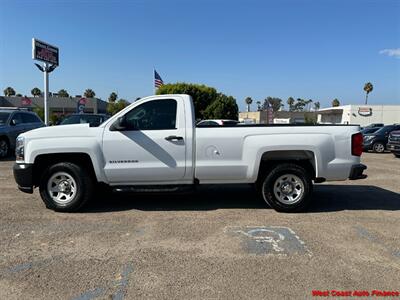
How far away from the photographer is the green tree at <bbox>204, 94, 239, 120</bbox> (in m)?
55.9

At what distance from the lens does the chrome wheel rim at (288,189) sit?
609cm

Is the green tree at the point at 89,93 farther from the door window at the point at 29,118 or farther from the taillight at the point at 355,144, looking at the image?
the taillight at the point at 355,144

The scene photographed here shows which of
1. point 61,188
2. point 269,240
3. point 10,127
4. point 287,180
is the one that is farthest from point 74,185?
point 10,127

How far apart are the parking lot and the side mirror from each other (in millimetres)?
1451

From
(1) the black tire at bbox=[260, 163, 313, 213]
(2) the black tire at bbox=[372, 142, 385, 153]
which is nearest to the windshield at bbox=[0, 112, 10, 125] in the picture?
(1) the black tire at bbox=[260, 163, 313, 213]

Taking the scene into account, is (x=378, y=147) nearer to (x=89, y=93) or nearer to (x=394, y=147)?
(x=394, y=147)

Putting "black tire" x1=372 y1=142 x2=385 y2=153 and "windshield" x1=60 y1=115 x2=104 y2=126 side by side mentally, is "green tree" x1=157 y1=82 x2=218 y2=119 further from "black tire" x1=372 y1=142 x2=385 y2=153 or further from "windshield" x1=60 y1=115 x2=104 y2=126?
"windshield" x1=60 y1=115 x2=104 y2=126

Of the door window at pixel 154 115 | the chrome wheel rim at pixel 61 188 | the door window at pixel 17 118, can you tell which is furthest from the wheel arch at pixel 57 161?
the door window at pixel 17 118

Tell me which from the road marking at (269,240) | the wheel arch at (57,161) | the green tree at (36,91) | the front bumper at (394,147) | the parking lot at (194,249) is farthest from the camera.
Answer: the green tree at (36,91)

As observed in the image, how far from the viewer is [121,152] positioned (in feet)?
19.1

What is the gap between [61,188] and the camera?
6.01 meters

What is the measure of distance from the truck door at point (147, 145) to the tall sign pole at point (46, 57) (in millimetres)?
22879

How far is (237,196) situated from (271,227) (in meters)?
2.05

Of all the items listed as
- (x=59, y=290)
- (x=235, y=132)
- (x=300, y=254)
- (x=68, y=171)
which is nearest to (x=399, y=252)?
(x=300, y=254)
